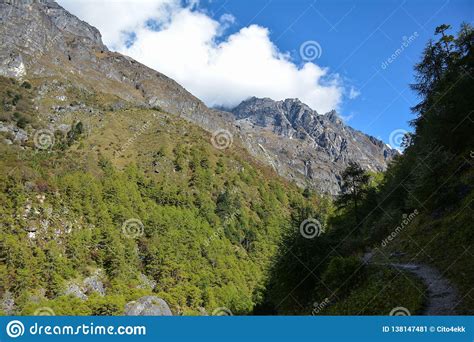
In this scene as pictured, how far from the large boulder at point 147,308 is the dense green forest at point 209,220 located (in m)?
5.56

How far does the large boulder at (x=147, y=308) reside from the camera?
7825cm

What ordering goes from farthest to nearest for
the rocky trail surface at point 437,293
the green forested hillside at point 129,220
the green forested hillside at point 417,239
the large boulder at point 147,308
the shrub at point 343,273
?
the green forested hillside at point 129,220 → the large boulder at point 147,308 → the shrub at point 343,273 → the green forested hillside at point 417,239 → the rocky trail surface at point 437,293

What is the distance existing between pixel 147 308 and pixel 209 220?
77.7m

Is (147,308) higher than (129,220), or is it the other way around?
(129,220)

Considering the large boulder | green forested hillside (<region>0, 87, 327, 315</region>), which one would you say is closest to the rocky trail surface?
green forested hillside (<region>0, 87, 327, 315</region>)

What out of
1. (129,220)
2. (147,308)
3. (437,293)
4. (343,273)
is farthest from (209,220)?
(437,293)

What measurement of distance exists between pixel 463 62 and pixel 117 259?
93.1 m

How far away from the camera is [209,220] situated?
15638 cm

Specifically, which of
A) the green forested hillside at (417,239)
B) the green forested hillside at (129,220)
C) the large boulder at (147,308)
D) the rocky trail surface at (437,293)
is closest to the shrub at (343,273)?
the green forested hillside at (417,239)

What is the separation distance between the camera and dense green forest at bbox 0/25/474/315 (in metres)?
23.5

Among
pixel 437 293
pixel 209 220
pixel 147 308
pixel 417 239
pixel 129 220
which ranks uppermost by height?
pixel 129 220

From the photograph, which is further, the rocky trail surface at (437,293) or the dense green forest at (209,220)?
the dense green forest at (209,220)

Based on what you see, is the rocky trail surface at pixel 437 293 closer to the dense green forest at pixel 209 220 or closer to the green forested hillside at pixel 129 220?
the dense green forest at pixel 209 220

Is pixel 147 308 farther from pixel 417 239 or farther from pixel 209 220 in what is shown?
pixel 209 220
